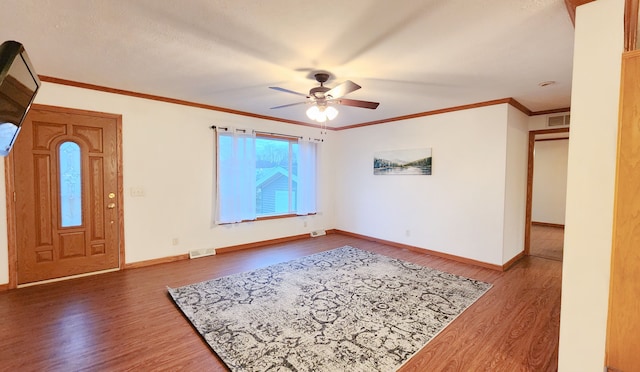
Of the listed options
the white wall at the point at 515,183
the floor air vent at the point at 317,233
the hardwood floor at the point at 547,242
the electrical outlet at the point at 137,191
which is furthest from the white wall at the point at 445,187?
the electrical outlet at the point at 137,191

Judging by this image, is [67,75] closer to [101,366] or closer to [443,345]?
[101,366]

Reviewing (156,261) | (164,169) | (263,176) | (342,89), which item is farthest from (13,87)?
(263,176)

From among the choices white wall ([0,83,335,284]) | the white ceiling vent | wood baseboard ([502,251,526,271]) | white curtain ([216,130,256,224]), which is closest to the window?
white curtain ([216,130,256,224])

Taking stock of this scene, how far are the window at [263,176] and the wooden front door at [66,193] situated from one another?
1.44 metres

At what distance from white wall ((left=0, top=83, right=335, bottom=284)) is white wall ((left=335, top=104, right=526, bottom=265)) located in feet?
8.26

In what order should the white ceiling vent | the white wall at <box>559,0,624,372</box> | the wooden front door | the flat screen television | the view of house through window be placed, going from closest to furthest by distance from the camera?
the flat screen television
the white wall at <box>559,0,624,372</box>
the wooden front door
the white ceiling vent
the view of house through window

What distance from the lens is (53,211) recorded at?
3.28 metres

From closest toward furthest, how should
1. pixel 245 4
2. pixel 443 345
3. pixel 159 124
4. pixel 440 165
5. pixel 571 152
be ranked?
pixel 571 152 → pixel 245 4 → pixel 443 345 → pixel 159 124 → pixel 440 165

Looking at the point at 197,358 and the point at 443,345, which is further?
the point at 443,345

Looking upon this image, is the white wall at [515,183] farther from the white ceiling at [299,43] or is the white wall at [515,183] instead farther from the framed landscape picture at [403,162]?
the framed landscape picture at [403,162]

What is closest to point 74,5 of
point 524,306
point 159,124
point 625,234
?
point 159,124

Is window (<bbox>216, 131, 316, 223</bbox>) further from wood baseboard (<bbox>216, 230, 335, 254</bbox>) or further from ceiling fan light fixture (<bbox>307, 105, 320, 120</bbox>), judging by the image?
ceiling fan light fixture (<bbox>307, 105, 320, 120</bbox>)

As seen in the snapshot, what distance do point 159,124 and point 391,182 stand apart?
4023 millimetres

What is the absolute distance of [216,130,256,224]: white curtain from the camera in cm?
453
